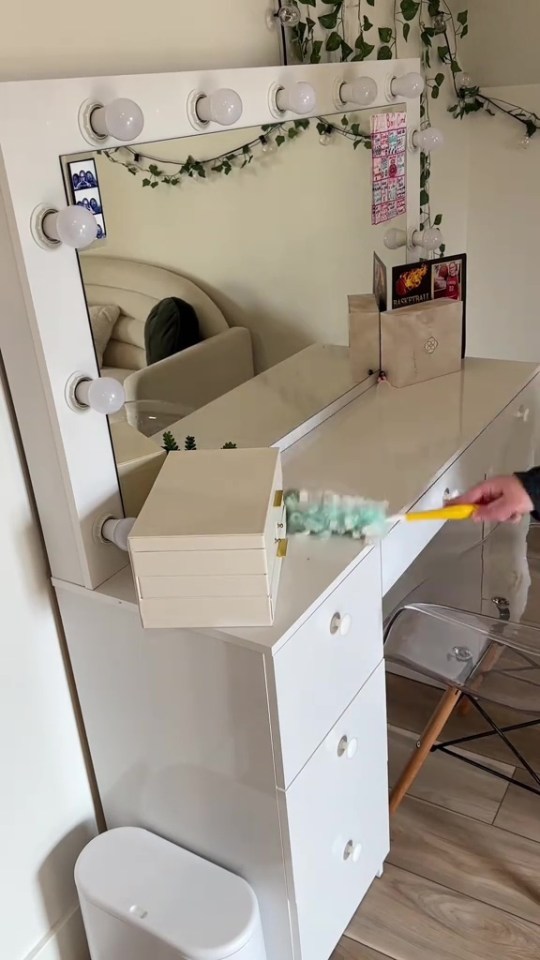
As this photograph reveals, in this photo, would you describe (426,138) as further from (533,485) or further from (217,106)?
(533,485)

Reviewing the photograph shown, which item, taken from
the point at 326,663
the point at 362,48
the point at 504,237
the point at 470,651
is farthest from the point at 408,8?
the point at 326,663

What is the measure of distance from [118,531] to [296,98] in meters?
0.82

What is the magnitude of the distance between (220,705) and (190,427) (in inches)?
20.1

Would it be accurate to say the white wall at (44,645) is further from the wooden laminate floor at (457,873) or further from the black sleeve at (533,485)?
the black sleeve at (533,485)

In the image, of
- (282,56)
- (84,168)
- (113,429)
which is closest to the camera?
(84,168)

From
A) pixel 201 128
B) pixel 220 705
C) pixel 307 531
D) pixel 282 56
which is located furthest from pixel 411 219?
pixel 220 705

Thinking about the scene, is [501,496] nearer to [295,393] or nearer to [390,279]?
[295,393]

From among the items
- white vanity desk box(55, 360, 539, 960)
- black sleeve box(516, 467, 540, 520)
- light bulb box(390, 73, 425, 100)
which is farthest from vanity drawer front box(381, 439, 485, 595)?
light bulb box(390, 73, 425, 100)

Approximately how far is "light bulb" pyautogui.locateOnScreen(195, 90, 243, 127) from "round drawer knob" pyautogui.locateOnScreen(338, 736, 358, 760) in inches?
38.8

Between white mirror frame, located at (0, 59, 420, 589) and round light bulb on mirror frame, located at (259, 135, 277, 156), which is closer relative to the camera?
white mirror frame, located at (0, 59, 420, 589)

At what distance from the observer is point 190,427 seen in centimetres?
147

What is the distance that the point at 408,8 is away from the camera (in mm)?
1990

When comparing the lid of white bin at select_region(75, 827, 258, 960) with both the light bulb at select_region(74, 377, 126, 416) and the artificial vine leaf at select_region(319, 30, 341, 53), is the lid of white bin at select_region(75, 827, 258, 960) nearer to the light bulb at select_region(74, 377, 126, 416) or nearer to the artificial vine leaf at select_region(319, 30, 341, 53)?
the light bulb at select_region(74, 377, 126, 416)

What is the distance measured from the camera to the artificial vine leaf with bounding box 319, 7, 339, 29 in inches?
67.8
